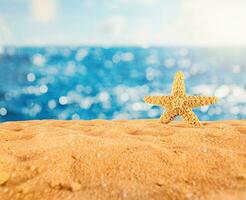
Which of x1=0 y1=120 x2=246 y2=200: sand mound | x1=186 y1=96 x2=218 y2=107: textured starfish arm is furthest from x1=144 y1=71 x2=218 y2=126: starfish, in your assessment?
x1=0 y1=120 x2=246 y2=200: sand mound

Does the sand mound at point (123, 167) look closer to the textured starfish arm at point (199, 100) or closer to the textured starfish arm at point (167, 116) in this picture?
the textured starfish arm at point (199, 100)

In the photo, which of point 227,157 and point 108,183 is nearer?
point 108,183

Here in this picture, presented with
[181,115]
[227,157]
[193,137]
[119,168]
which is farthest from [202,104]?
[119,168]

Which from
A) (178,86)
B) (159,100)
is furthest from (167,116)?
(178,86)

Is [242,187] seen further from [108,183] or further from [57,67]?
[57,67]

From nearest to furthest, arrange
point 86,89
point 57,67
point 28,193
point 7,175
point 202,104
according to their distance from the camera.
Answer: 1. point 28,193
2. point 7,175
3. point 202,104
4. point 86,89
5. point 57,67

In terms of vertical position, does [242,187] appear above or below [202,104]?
below

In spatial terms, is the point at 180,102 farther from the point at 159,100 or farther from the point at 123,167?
the point at 123,167
